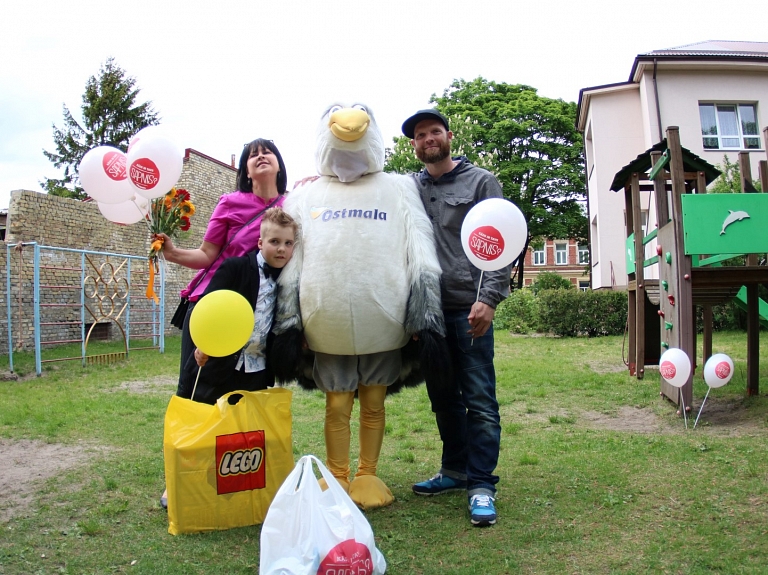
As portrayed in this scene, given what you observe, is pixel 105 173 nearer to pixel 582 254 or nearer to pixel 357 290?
pixel 357 290

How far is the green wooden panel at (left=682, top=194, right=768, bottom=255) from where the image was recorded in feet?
16.4

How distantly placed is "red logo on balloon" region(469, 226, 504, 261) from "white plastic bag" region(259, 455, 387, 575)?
1223mm

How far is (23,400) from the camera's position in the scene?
7383mm

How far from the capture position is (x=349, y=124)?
9.79 ft

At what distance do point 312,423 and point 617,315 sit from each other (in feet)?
33.7

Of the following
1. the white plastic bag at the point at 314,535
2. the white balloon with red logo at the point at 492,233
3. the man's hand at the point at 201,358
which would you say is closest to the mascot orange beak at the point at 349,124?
the white balloon with red logo at the point at 492,233

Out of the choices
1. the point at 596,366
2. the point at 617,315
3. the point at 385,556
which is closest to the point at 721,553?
the point at 385,556

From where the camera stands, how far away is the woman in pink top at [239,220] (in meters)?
3.19

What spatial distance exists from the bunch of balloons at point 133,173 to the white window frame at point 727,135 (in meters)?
18.5

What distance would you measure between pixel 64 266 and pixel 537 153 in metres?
20.7

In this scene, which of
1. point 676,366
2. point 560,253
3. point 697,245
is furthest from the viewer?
point 560,253

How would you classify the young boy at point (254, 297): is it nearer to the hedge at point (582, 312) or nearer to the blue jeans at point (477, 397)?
Result: the blue jeans at point (477, 397)

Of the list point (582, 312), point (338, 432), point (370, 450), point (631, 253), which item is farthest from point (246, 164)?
point (582, 312)

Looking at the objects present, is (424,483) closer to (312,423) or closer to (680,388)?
(312,423)
